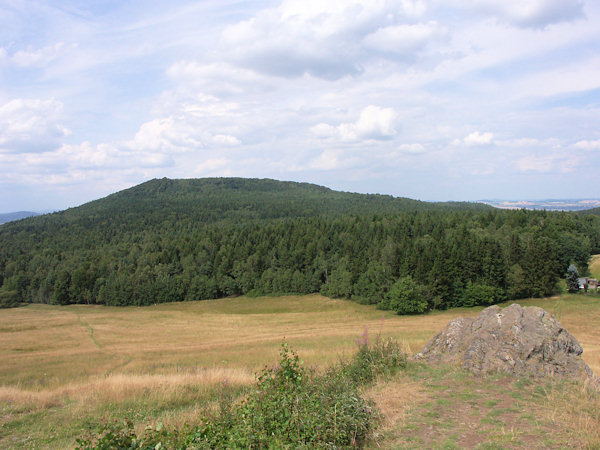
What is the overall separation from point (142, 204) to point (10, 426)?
19505 centimetres

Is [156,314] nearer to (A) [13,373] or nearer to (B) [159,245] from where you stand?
(A) [13,373]

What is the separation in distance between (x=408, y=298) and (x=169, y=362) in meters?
41.2

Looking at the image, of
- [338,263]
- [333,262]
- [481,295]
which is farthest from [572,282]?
[333,262]

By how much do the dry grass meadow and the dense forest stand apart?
194 inches

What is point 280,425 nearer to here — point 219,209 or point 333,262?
point 333,262

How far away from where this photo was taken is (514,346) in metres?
9.70

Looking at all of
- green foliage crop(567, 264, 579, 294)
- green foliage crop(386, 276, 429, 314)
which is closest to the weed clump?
green foliage crop(386, 276, 429, 314)

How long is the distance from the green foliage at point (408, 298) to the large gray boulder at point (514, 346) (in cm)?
4493

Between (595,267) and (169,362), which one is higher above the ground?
(169,362)

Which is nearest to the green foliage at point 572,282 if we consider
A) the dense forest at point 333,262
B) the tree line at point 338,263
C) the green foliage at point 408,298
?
the dense forest at point 333,262

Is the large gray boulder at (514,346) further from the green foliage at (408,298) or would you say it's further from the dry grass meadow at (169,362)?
the green foliage at (408,298)

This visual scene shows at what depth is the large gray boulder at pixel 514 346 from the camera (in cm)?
927

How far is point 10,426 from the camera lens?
27.9ft

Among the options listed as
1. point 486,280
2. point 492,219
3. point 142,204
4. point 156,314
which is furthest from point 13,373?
point 142,204
